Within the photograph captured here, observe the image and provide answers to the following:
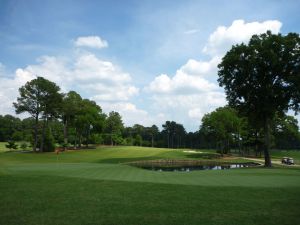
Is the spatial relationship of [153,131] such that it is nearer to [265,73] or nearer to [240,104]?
[240,104]

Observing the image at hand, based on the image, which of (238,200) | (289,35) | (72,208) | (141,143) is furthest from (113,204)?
(141,143)

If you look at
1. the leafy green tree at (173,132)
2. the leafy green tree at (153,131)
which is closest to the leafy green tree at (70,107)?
the leafy green tree at (153,131)

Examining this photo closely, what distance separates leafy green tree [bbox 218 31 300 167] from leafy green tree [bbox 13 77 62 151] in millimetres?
34650

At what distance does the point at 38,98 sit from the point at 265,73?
4079 centimetres

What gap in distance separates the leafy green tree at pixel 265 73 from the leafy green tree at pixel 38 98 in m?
34.6

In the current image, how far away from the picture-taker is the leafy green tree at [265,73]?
32.5 meters

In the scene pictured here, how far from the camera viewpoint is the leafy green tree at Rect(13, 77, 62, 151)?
57.1m

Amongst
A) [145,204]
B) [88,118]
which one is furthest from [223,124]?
[145,204]

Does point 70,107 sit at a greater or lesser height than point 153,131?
greater

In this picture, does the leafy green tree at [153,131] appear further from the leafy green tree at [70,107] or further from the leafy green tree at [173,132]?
the leafy green tree at [70,107]

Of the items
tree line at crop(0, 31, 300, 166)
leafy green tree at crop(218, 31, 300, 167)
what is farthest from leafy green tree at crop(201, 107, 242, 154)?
leafy green tree at crop(218, 31, 300, 167)

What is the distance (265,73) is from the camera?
1325 inches

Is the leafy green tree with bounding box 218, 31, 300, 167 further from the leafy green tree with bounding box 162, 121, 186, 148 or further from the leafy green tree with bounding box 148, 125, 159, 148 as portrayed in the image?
the leafy green tree with bounding box 162, 121, 186, 148

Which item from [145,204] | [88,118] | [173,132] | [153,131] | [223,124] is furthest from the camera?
[173,132]
